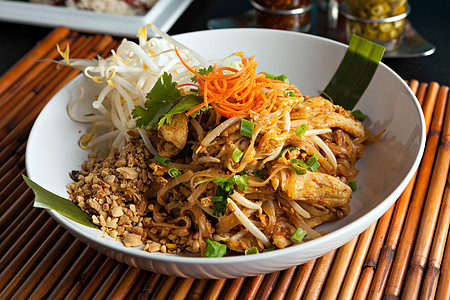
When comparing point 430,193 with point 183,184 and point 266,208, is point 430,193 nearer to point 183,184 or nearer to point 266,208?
point 266,208

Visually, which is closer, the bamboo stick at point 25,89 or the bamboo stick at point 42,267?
the bamboo stick at point 42,267

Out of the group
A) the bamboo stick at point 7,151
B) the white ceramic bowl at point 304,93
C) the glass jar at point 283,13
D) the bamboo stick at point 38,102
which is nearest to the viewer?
the white ceramic bowl at point 304,93

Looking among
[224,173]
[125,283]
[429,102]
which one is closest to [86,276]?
[125,283]

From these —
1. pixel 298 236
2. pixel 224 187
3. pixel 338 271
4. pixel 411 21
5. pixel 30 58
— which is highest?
pixel 30 58

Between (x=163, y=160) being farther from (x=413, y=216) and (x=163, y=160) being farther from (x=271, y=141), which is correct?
(x=413, y=216)

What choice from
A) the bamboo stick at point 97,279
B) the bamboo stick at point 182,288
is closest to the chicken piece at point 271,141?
the bamboo stick at point 182,288

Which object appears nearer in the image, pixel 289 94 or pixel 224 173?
pixel 224 173

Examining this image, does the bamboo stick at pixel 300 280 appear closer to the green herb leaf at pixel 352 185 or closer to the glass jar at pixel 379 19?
the green herb leaf at pixel 352 185

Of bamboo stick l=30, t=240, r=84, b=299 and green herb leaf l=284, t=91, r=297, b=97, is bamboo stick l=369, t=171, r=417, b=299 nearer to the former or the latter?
green herb leaf l=284, t=91, r=297, b=97
